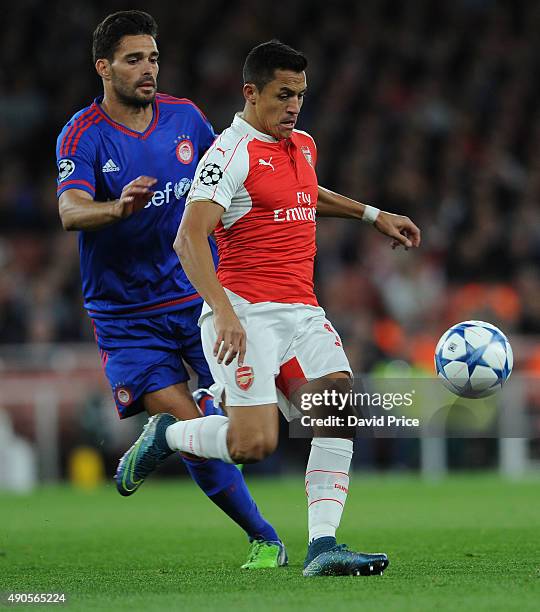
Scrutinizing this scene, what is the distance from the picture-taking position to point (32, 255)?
15852 millimetres

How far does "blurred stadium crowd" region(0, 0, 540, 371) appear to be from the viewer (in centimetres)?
1512

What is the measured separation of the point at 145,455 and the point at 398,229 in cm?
161

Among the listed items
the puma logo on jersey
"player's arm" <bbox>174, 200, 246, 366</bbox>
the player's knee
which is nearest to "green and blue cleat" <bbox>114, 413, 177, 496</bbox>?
the player's knee

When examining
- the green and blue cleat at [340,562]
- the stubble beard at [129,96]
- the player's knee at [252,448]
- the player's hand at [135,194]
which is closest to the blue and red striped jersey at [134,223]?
the stubble beard at [129,96]

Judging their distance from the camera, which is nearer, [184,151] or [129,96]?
[129,96]

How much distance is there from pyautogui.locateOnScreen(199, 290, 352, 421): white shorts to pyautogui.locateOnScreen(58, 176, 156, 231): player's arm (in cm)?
57

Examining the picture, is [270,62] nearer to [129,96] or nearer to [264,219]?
[264,219]

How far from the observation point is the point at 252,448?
587 centimetres

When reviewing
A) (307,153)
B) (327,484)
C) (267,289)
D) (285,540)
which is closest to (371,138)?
(285,540)

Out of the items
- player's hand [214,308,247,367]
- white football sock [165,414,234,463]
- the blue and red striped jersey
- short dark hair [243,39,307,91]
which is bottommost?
white football sock [165,414,234,463]

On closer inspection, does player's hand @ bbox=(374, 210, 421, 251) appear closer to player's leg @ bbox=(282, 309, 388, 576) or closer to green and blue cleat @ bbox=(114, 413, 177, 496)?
player's leg @ bbox=(282, 309, 388, 576)

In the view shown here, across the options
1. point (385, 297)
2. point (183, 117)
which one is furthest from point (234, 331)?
point (385, 297)

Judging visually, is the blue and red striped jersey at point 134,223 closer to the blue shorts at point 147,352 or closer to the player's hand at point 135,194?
the blue shorts at point 147,352

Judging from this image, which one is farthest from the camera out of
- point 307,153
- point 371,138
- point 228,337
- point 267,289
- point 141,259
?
point 371,138
